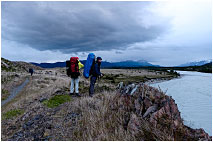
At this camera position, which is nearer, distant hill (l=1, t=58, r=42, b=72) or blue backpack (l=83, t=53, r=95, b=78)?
blue backpack (l=83, t=53, r=95, b=78)

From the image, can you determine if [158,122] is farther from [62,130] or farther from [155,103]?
[62,130]

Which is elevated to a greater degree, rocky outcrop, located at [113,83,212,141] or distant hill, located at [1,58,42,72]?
distant hill, located at [1,58,42,72]

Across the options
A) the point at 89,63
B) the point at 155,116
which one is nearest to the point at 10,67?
the point at 89,63

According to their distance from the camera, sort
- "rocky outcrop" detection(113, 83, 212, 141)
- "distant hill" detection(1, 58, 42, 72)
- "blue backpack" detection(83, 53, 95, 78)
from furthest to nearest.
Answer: "distant hill" detection(1, 58, 42, 72) → "blue backpack" detection(83, 53, 95, 78) → "rocky outcrop" detection(113, 83, 212, 141)

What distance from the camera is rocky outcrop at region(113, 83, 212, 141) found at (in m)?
3.62

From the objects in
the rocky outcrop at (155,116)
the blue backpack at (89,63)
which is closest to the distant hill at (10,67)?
the blue backpack at (89,63)

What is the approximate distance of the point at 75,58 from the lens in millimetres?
8633

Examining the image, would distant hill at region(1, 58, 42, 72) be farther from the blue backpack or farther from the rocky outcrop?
the rocky outcrop

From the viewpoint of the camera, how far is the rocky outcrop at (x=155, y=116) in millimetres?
3615

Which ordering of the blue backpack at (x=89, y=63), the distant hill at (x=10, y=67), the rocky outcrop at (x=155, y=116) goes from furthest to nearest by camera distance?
the distant hill at (x=10, y=67), the blue backpack at (x=89, y=63), the rocky outcrop at (x=155, y=116)

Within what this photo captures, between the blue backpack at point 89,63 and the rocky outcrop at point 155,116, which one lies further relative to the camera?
the blue backpack at point 89,63

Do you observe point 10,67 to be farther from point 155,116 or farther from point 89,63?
point 155,116


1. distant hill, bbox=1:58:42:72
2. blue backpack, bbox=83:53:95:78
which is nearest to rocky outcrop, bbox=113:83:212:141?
blue backpack, bbox=83:53:95:78

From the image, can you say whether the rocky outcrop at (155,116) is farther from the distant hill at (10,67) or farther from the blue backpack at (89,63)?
the distant hill at (10,67)
